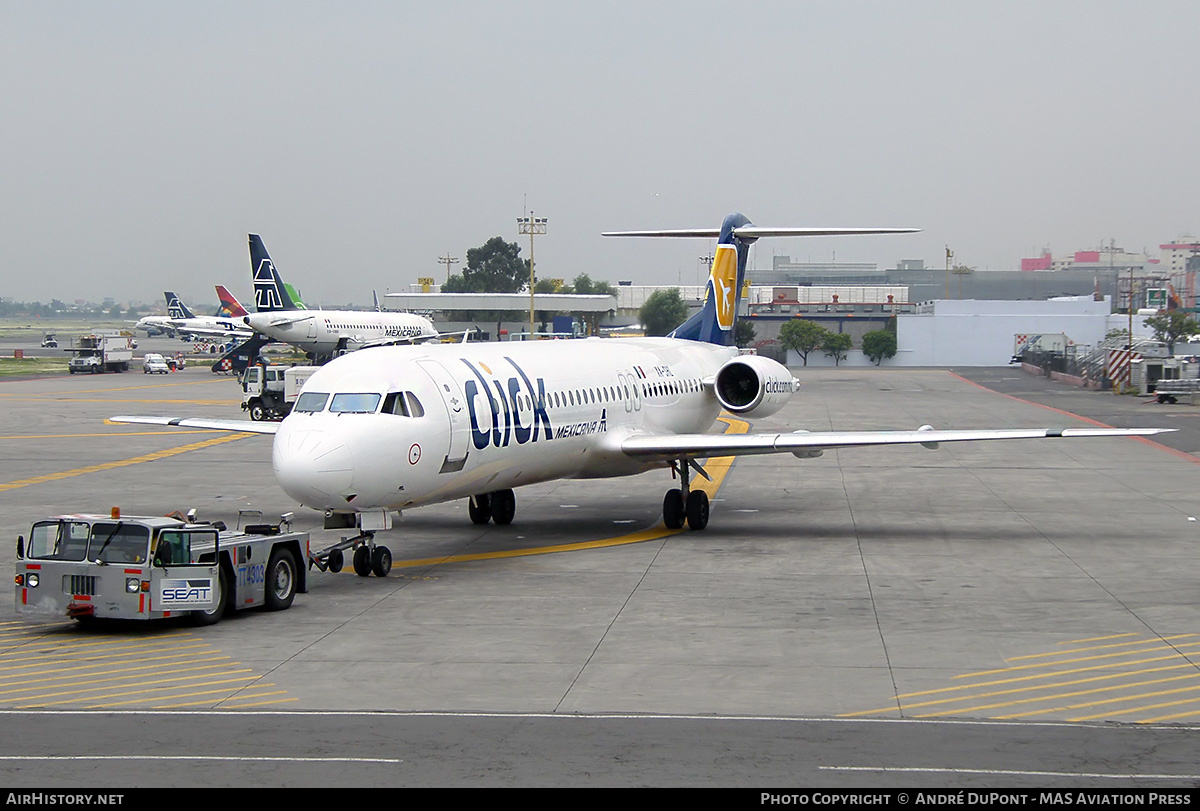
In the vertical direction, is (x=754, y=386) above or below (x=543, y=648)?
above

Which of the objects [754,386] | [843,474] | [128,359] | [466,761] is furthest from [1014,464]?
[128,359]

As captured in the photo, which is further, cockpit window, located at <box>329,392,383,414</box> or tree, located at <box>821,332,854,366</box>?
tree, located at <box>821,332,854,366</box>

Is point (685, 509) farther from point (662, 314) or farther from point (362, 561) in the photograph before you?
point (662, 314)

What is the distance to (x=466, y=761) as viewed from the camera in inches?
471

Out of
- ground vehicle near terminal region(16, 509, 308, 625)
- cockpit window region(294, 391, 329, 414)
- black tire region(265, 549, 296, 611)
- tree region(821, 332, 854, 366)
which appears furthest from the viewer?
tree region(821, 332, 854, 366)

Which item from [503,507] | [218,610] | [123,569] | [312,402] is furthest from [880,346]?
[123,569]

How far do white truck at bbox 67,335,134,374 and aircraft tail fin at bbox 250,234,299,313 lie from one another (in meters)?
18.9

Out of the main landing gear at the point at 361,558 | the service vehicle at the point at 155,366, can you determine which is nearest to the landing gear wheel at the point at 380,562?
the main landing gear at the point at 361,558

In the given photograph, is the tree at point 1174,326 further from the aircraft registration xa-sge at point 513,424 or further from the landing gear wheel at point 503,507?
the landing gear wheel at point 503,507

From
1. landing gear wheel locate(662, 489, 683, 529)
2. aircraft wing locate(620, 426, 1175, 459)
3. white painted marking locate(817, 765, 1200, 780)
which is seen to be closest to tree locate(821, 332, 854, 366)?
aircraft wing locate(620, 426, 1175, 459)

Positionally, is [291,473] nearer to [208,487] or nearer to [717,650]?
[717,650]

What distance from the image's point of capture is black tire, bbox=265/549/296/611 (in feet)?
64.7

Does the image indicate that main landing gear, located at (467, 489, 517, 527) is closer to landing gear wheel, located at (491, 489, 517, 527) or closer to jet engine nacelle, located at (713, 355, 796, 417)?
landing gear wheel, located at (491, 489, 517, 527)

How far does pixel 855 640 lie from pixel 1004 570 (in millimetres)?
6677
